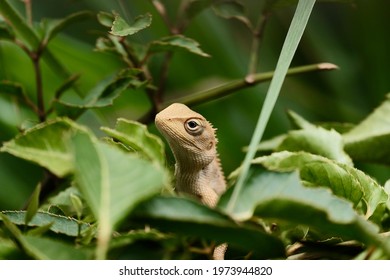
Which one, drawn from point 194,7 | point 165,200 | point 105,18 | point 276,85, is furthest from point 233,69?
point 165,200

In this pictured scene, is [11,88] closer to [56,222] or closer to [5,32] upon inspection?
[5,32]

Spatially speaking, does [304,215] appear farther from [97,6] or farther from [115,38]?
[97,6]

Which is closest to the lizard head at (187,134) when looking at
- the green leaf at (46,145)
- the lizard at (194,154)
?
the lizard at (194,154)

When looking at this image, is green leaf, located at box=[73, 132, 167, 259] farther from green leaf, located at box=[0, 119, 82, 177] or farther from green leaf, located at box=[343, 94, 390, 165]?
green leaf, located at box=[343, 94, 390, 165]

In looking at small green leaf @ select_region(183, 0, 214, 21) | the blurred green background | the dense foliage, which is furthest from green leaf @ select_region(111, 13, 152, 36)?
the blurred green background

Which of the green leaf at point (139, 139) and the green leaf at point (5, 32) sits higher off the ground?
the green leaf at point (5, 32)

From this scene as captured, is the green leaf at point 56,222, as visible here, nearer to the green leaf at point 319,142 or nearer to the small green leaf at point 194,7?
the green leaf at point 319,142
